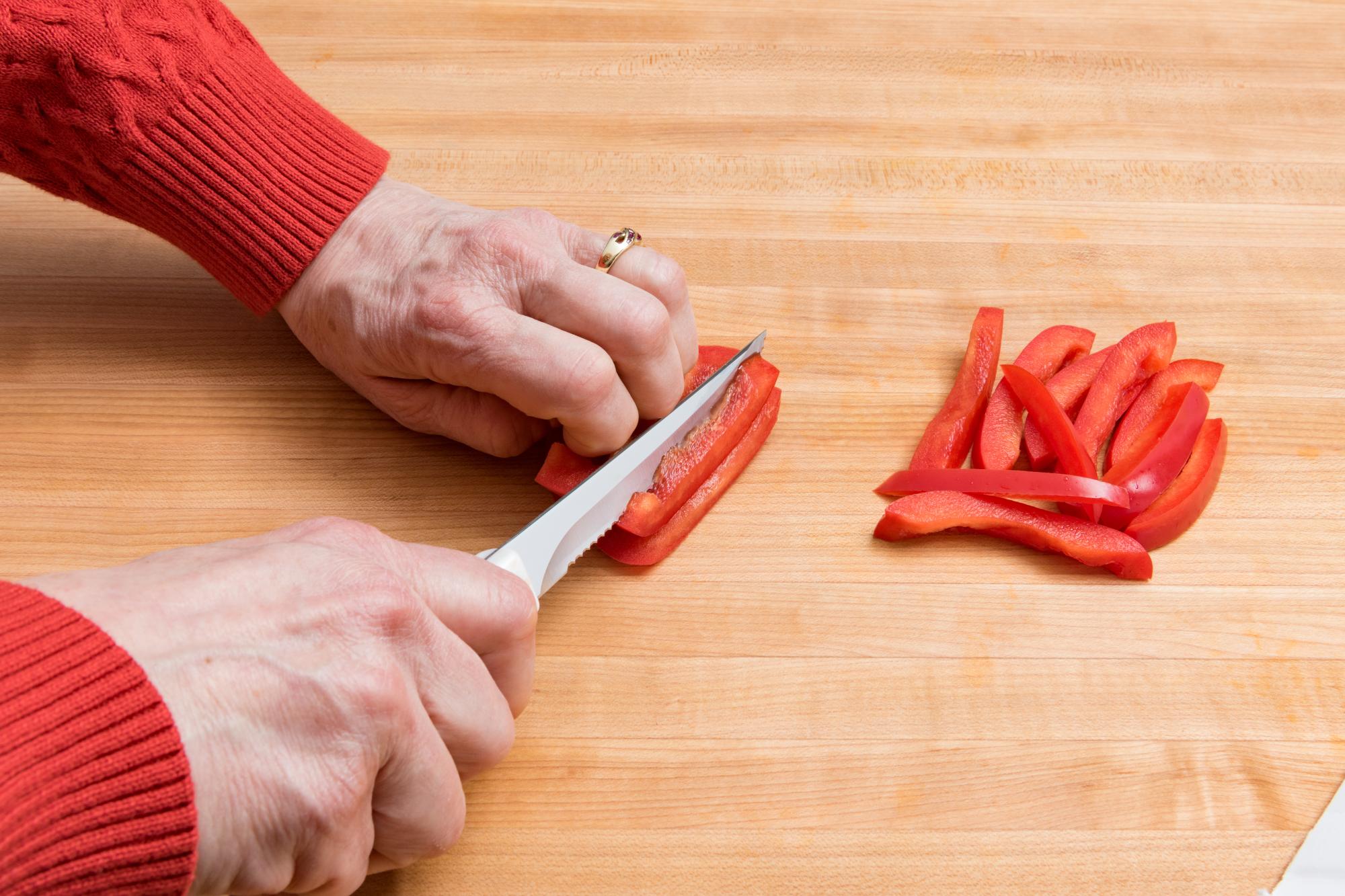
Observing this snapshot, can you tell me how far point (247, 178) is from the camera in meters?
1.51

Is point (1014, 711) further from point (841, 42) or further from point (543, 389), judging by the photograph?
point (841, 42)

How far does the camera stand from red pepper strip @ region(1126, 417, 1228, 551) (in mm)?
1500

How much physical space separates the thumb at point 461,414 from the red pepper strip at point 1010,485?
0.54 meters

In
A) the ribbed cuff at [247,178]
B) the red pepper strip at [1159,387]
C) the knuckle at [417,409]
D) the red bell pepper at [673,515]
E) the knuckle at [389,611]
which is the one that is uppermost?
the ribbed cuff at [247,178]

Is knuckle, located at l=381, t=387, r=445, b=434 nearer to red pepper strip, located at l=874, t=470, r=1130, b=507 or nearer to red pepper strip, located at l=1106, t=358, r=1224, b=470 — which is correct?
red pepper strip, located at l=874, t=470, r=1130, b=507

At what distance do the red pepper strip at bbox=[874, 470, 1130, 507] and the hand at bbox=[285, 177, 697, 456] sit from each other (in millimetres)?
364

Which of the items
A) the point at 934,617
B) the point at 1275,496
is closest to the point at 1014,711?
the point at 934,617

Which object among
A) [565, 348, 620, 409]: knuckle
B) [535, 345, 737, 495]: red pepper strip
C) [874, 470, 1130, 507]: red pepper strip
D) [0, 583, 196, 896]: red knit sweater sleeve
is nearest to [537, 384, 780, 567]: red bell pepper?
[535, 345, 737, 495]: red pepper strip

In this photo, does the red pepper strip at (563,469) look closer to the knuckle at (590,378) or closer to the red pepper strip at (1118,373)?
the knuckle at (590,378)

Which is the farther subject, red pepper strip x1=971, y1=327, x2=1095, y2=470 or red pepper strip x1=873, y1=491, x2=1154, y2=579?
red pepper strip x1=971, y1=327, x2=1095, y2=470

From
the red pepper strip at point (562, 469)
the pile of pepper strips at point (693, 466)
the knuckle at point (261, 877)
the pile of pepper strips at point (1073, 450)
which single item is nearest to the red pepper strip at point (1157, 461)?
the pile of pepper strips at point (1073, 450)

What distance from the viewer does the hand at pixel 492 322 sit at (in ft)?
4.64

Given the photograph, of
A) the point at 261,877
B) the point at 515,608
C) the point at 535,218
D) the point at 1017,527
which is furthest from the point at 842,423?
the point at 261,877

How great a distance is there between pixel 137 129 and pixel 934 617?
130 centimetres
